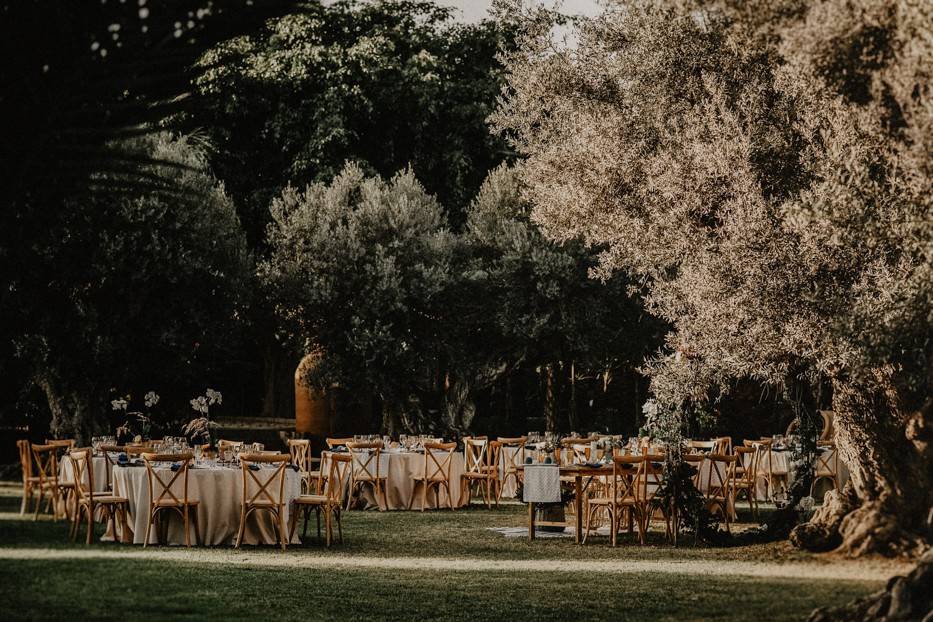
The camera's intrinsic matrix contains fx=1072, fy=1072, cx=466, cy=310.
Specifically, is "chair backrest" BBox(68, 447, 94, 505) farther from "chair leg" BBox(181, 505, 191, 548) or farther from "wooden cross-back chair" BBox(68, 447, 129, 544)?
"chair leg" BBox(181, 505, 191, 548)

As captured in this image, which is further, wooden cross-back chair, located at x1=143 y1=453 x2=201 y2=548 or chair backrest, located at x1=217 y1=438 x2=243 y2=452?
chair backrest, located at x1=217 y1=438 x2=243 y2=452

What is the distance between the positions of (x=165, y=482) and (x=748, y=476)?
7435 mm

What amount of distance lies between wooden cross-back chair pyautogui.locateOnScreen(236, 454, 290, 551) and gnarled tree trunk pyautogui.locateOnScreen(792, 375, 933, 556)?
487 cm

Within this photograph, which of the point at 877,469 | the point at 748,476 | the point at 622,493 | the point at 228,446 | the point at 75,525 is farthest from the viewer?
the point at 748,476

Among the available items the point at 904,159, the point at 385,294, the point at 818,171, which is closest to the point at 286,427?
the point at 385,294

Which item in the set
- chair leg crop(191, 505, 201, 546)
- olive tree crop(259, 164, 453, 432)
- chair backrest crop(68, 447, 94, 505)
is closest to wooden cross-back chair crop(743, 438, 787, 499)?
olive tree crop(259, 164, 453, 432)

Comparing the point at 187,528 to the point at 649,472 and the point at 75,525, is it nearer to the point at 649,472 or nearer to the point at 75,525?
the point at 75,525

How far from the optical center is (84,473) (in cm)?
1180

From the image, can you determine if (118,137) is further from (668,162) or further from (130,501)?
(130,501)

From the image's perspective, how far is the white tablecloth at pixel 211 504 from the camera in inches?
416

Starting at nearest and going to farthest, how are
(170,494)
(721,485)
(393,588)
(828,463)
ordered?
(393,588) < (170,494) < (721,485) < (828,463)

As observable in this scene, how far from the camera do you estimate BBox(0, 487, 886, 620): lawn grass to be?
285 inches

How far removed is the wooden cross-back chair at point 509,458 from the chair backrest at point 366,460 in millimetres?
1771

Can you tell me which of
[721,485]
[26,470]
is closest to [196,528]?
[26,470]
